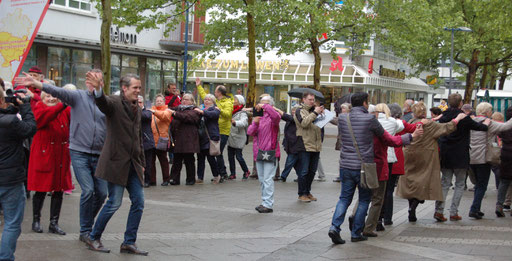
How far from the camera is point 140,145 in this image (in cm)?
670

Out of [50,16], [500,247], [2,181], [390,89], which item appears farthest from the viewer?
[390,89]

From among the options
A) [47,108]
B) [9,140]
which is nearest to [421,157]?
[47,108]

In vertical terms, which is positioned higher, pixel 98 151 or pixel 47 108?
pixel 47 108

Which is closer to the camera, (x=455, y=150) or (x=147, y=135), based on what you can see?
(x=455, y=150)

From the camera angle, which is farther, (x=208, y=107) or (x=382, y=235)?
(x=208, y=107)

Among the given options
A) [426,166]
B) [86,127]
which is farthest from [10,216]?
[426,166]

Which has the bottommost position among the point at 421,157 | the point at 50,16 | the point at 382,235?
the point at 382,235

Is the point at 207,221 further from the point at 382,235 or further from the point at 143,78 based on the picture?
the point at 143,78

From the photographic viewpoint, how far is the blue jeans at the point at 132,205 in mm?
6508

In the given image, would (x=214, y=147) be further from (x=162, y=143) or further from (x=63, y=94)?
(x=63, y=94)

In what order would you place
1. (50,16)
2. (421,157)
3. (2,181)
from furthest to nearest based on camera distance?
(50,16)
(421,157)
(2,181)

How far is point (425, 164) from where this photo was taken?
29.6 ft

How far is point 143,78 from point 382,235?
23.3m

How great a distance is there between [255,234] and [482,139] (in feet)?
15.3
